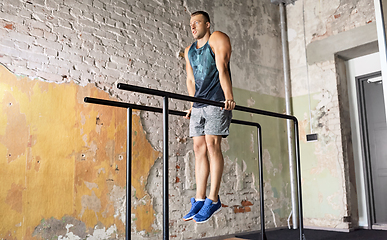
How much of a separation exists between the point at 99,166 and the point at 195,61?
1.53m

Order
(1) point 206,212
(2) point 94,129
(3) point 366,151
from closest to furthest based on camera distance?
(1) point 206,212, (2) point 94,129, (3) point 366,151

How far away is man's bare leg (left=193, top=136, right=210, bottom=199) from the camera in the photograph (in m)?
2.46

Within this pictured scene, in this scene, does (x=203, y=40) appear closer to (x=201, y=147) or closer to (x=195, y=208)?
(x=201, y=147)

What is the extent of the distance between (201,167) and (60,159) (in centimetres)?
146

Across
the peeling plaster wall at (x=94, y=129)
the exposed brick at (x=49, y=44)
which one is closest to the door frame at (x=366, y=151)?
the peeling plaster wall at (x=94, y=129)

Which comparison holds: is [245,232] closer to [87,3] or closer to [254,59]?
[254,59]

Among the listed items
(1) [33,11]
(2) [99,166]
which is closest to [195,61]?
(2) [99,166]

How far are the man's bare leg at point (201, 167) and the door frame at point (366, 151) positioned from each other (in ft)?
10.6

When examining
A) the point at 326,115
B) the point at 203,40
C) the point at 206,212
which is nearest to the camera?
the point at 206,212

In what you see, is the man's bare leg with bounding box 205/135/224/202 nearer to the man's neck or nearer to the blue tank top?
the blue tank top

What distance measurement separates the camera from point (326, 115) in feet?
16.1

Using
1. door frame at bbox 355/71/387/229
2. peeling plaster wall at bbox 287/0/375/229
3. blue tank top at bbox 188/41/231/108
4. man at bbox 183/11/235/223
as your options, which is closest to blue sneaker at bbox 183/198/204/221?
man at bbox 183/11/235/223

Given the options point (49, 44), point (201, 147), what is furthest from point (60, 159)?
point (201, 147)

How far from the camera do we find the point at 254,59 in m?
5.09
